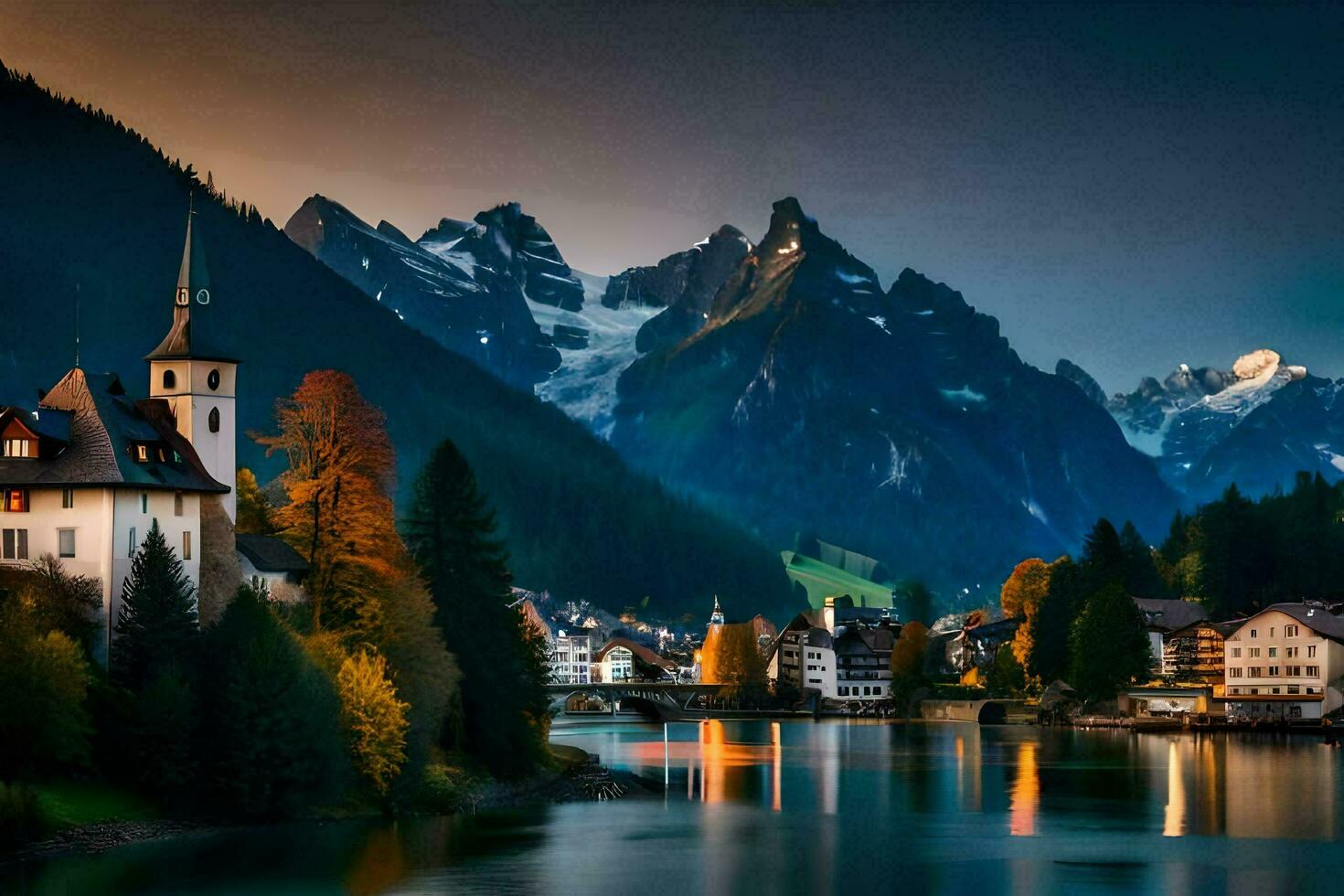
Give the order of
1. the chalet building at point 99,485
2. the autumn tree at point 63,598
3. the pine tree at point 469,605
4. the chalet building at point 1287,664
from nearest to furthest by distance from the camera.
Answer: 1. the autumn tree at point 63,598
2. the chalet building at point 99,485
3. the pine tree at point 469,605
4. the chalet building at point 1287,664

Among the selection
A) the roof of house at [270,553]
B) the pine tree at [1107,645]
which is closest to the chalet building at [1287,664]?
the pine tree at [1107,645]

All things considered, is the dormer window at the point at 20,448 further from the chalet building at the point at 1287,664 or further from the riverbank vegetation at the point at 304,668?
the chalet building at the point at 1287,664

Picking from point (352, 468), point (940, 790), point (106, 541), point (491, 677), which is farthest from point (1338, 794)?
point (106, 541)

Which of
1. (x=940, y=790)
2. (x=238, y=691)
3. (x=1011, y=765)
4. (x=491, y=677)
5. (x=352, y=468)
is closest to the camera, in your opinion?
(x=238, y=691)

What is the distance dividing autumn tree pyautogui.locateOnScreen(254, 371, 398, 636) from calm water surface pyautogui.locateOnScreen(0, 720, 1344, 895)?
13.8m

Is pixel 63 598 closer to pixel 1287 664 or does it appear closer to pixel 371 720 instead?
pixel 371 720

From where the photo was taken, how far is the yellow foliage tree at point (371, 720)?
91688 mm

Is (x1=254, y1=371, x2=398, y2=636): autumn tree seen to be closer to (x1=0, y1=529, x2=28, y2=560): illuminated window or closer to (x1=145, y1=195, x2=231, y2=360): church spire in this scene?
(x1=145, y1=195, x2=231, y2=360): church spire

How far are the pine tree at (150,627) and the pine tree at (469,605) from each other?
68.4 ft

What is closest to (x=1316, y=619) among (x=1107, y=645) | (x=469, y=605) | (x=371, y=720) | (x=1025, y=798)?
(x=1107, y=645)

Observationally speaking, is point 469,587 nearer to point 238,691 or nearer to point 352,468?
point 352,468

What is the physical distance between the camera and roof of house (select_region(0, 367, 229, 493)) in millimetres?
89375

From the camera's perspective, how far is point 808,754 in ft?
529

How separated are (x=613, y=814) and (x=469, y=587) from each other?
51.8ft
